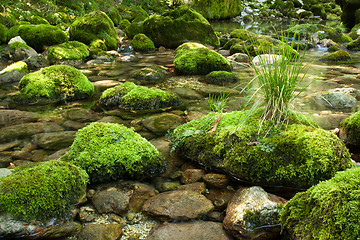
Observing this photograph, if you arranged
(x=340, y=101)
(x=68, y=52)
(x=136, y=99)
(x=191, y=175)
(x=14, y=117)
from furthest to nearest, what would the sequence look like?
(x=68, y=52)
(x=340, y=101)
(x=136, y=99)
(x=14, y=117)
(x=191, y=175)

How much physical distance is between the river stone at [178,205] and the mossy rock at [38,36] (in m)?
10.8

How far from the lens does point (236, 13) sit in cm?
3041

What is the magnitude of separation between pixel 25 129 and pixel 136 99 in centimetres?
213

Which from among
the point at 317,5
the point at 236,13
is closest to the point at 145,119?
the point at 236,13

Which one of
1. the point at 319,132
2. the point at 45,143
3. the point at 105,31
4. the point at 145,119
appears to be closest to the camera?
the point at 319,132

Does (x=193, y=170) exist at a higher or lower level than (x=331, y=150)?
lower

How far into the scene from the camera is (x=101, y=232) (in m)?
2.70

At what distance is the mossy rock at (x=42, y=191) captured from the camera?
8.36ft

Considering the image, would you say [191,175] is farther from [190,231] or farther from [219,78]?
[219,78]

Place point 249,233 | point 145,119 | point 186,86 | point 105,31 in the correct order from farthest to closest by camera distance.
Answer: point 105,31
point 186,86
point 145,119
point 249,233

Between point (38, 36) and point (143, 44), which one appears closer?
point (38, 36)

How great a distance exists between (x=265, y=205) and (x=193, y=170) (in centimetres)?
120

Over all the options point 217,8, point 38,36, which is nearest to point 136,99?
point 38,36

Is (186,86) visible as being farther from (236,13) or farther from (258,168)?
(236,13)
